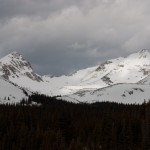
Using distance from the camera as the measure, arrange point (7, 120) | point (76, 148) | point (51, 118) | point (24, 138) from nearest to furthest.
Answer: point (76, 148) → point (24, 138) → point (7, 120) → point (51, 118)

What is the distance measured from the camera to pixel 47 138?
13400 cm

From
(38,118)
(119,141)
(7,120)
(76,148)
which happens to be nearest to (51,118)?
(38,118)

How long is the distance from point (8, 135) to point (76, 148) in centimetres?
2292

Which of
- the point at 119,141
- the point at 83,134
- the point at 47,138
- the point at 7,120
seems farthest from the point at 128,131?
the point at 7,120

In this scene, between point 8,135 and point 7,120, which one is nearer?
point 8,135

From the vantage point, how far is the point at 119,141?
15088 centimetres

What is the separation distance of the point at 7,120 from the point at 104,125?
108 ft

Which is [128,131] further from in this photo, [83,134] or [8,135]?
[8,135]

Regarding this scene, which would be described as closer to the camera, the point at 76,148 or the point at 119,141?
the point at 76,148

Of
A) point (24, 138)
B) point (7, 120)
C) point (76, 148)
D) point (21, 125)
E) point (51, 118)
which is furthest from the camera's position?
point (51, 118)

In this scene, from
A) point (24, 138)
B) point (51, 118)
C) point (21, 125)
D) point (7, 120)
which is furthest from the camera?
point (51, 118)

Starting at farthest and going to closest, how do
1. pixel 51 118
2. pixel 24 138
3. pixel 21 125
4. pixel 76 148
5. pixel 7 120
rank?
pixel 51 118 < pixel 7 120 < pixel 21 125 < pixel 24 138 < pixel 76 148

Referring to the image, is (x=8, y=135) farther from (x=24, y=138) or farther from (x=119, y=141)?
(x=119, y=141)

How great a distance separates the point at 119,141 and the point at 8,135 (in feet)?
119
